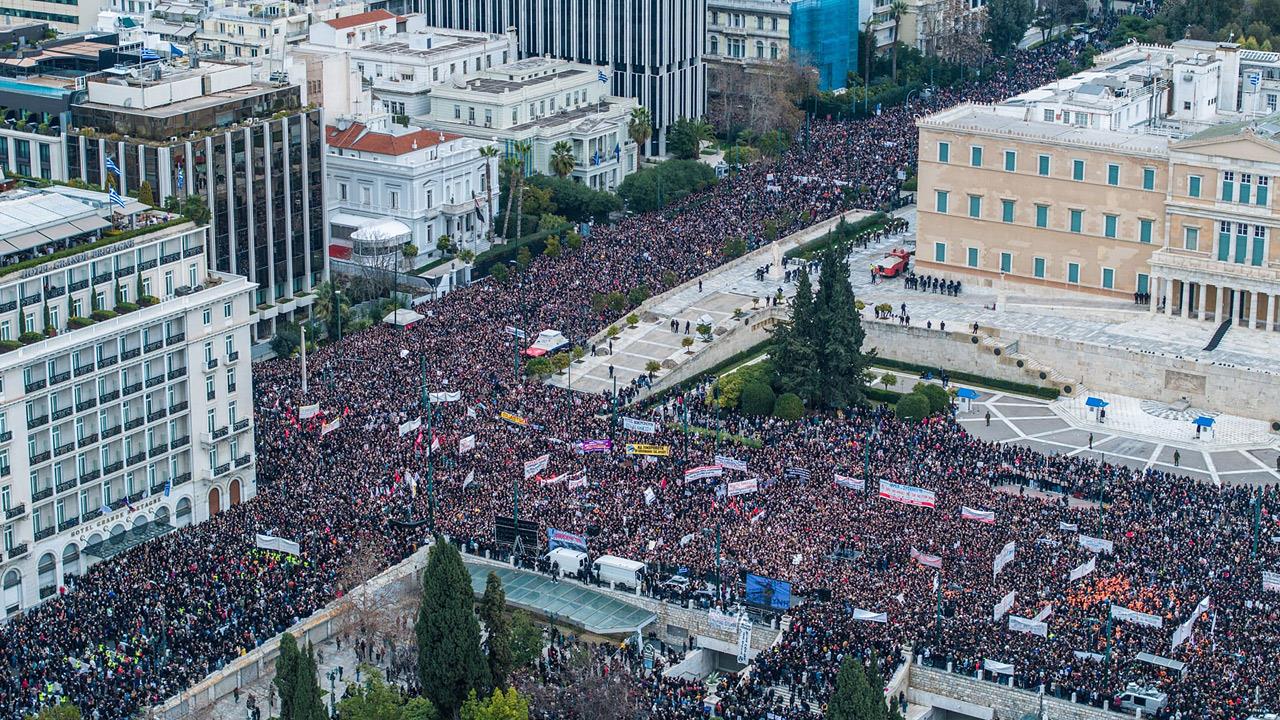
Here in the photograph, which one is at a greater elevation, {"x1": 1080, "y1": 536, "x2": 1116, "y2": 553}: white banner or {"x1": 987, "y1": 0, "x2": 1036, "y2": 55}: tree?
{"x1": 987, "y1": 0, "x2": 1036, "y2": 55}: tree

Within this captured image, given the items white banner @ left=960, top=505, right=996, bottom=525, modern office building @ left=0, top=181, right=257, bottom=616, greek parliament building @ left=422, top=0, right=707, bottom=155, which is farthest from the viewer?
greek parliament building @ left=422, top=0, right=707, bottom=155

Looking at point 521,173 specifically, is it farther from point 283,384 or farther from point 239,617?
point 239,617

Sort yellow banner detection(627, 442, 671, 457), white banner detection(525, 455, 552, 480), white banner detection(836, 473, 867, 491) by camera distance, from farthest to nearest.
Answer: yellow banner detection(627, 442, 671, 457)
white banner detection(525, 455, 552, 480)
white banner detection(836, 473, 867, 491)

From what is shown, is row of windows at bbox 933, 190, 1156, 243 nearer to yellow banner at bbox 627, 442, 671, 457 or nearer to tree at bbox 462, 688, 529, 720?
yellow banner at bbox 627, 442, 671, 457

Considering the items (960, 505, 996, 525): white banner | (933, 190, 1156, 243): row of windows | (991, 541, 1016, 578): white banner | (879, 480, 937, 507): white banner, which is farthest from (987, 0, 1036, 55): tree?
(991, 541, 1016, 578): white banner

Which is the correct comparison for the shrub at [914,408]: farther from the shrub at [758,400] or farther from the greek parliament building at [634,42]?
the greek parliament building at [634,42]
